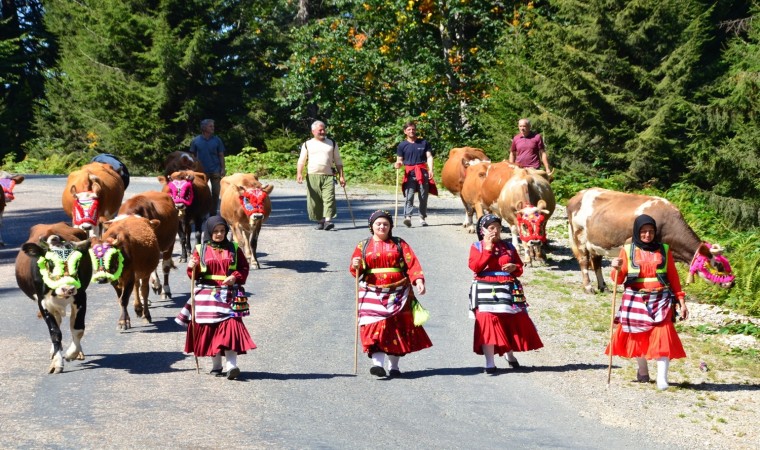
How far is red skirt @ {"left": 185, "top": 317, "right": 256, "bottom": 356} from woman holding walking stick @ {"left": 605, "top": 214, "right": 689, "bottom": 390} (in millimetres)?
3604

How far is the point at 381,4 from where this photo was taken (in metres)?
35.5

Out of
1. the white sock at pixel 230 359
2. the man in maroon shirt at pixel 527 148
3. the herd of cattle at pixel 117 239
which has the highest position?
the man in maroon shirt at pixel 527 148

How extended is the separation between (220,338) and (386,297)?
66.0 inches

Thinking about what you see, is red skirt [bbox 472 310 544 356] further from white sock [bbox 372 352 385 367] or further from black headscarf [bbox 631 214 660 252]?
black headscarf [bbox 631 214 660 252]

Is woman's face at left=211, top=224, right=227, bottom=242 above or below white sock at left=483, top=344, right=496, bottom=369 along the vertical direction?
above

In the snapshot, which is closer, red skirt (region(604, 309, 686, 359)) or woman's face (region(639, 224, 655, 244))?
red skirt (region(604, 309, 686, 359))

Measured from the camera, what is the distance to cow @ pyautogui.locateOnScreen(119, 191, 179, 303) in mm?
13773

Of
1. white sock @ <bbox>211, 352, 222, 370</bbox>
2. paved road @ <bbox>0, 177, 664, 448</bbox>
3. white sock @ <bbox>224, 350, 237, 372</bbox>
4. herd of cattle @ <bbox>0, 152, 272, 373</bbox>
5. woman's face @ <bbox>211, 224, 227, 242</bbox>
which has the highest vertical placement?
woman's face @ <bbox>211, 224, 227, 242</bbox>

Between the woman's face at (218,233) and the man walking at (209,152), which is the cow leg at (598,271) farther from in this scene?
the man walking at (209,152)

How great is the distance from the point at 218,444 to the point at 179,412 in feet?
3.28

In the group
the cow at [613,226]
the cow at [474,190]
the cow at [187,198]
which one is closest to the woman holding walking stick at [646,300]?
the cow at [613,226]

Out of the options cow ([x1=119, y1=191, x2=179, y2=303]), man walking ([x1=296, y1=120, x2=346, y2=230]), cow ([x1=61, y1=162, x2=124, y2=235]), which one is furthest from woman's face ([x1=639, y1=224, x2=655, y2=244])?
man walking ([x1=296, y1=120, x2=346, y2=230])

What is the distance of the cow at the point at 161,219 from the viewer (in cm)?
1377

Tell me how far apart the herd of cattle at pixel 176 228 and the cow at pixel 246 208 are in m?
0.02
